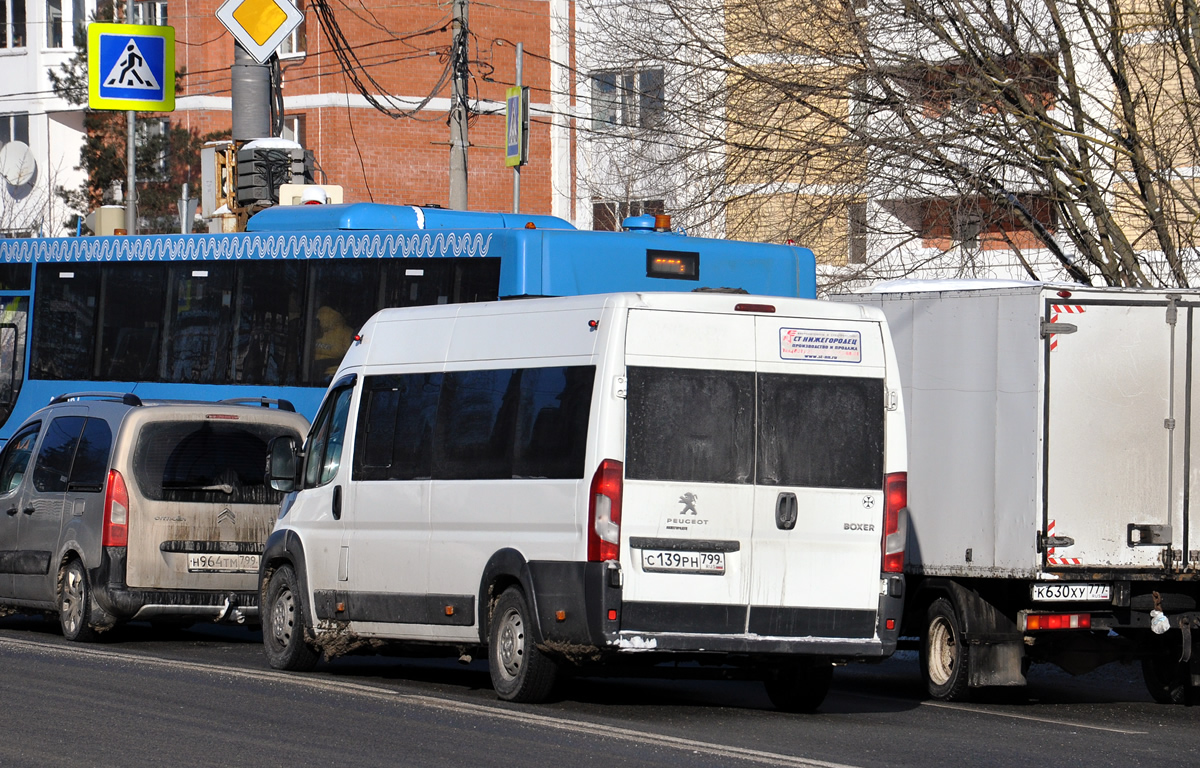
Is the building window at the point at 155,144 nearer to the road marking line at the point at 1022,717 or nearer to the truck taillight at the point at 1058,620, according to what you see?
the road marking line at the point at 1022,717

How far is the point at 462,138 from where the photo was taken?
27.4 m

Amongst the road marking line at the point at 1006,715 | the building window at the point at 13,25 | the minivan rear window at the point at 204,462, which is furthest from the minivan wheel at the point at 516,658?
the building window at the point at 13,25

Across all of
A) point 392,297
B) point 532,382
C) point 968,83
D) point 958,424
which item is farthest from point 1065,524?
point 392,297

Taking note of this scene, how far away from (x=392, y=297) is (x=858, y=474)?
318 inches

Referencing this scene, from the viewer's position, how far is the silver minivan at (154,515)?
14.0m

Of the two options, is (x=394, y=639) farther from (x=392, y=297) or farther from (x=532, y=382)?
(x=392, y=297)

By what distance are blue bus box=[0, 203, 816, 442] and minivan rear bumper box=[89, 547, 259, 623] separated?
3576 millimetres

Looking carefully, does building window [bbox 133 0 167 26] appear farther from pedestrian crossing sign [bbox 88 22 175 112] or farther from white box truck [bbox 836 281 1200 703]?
white box truck [bbox 836 281 1200 703]

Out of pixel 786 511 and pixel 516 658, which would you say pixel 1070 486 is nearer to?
pixel 786 511

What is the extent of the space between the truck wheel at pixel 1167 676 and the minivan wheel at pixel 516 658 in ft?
13.6

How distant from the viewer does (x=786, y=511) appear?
10.5 m

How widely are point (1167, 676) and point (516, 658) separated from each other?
4498mm

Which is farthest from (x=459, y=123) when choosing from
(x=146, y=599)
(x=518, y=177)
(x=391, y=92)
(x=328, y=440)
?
(x=391, y=92)

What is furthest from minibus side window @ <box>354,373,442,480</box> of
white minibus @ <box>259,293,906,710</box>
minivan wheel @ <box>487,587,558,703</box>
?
minivan wheel @ <box>487,587,558,703</box>
